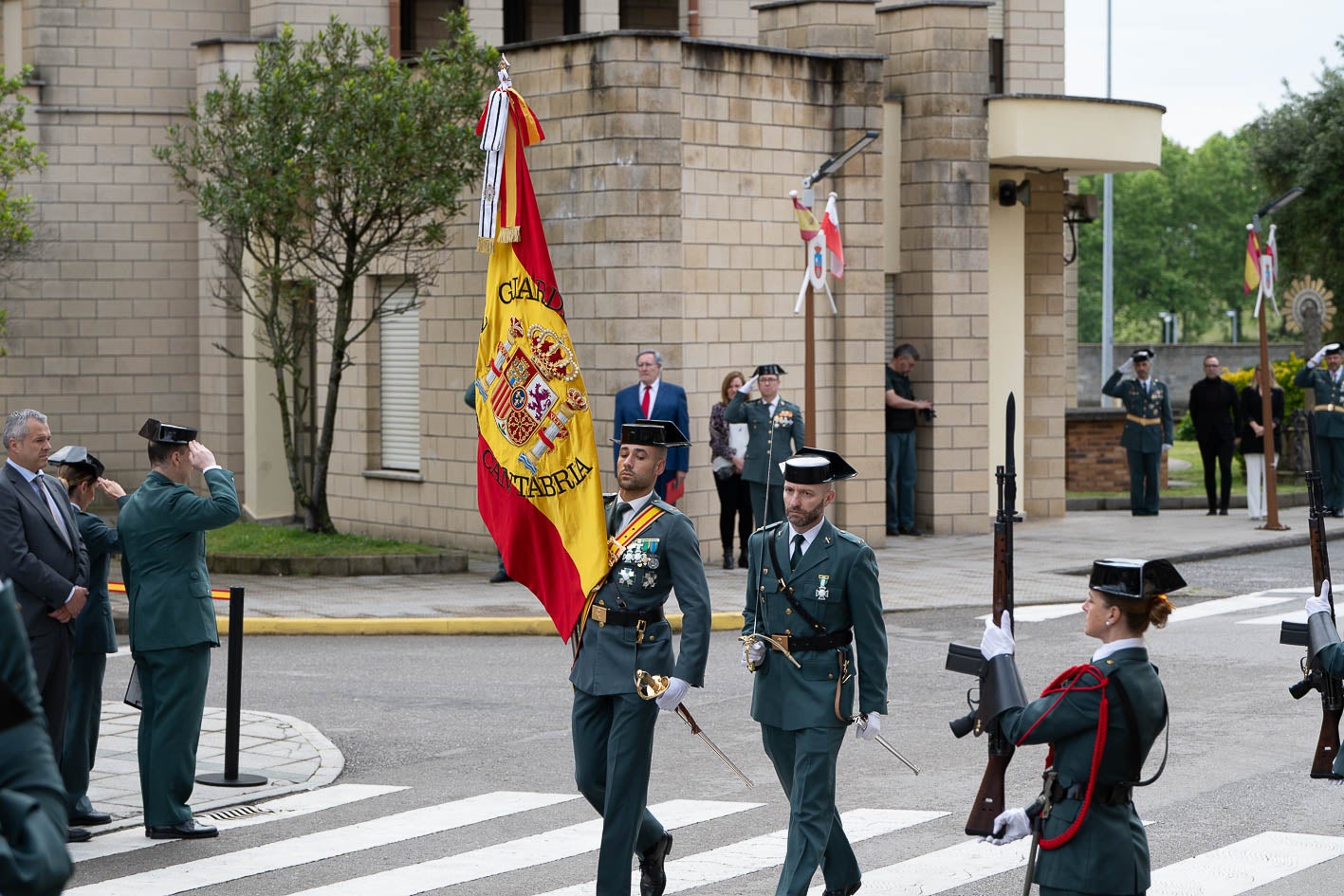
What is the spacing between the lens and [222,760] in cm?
1090

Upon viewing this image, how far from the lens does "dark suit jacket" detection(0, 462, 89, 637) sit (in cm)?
912

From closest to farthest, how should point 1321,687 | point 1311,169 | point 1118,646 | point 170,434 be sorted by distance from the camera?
1. point 1118,646
2. point 1321,687
3. point 170,434
4. point 1311,169

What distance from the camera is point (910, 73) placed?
21.8 meters

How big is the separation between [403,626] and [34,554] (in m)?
6.52

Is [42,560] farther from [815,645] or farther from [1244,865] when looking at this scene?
[1244,865]

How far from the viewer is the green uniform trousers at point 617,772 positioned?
25.7 feet

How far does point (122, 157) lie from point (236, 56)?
2.46 metres

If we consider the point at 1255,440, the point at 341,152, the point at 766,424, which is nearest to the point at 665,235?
the point at 766,424

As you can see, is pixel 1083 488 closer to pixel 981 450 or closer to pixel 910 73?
pixel 981 450

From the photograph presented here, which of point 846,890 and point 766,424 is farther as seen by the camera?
point 766,424

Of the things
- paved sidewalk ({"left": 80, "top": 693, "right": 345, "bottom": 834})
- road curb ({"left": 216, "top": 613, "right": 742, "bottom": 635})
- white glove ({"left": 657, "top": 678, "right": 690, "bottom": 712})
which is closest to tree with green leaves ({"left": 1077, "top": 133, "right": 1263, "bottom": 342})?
road curb ({"left": 216, "top": 613, "right": 742, "bottom": 635})

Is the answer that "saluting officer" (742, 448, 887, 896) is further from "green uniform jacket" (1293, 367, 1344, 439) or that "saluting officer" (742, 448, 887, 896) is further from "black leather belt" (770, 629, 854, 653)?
"green uniform jacket" (1293, 367, 1344, 439)

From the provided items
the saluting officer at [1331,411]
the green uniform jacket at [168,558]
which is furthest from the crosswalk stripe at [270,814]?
the saluting officer at [1331,411]

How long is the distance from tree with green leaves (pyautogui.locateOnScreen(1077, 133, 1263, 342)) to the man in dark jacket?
65267mm
